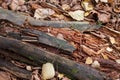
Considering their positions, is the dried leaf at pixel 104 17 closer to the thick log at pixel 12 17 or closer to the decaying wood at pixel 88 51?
the decaying wood at pixel 88 51

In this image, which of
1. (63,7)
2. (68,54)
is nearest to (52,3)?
(63,7)

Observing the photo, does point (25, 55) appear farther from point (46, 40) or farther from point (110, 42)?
point (110, 42)

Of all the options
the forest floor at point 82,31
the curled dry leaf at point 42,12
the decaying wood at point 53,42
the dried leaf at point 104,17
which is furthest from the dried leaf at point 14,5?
the dried leaf at point 104,17

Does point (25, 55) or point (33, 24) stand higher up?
point (33, 24)

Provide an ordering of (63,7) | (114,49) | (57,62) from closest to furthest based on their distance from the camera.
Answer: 1. (57,62)
2. (114,49)
3. (63,7)

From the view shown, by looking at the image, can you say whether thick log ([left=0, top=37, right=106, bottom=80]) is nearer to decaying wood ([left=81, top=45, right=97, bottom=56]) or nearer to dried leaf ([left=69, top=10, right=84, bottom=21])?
decaying wood ([left=81, top=45, right=97, bottom=56])
